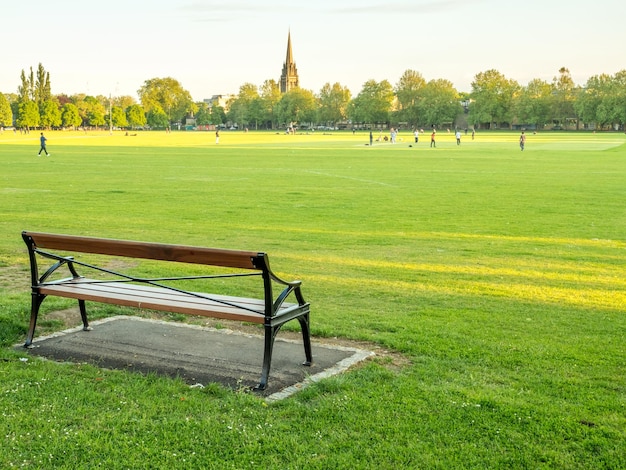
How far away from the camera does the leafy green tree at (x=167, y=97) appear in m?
188

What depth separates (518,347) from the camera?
6.10m

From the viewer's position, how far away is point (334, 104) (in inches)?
7288

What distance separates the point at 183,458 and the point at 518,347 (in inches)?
132

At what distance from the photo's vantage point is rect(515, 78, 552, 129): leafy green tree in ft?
474

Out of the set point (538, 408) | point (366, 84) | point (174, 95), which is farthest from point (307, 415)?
point (174, 95)

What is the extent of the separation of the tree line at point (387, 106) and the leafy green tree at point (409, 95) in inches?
9.5

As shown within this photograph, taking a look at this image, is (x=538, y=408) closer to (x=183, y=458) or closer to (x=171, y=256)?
(x=183, y=458)

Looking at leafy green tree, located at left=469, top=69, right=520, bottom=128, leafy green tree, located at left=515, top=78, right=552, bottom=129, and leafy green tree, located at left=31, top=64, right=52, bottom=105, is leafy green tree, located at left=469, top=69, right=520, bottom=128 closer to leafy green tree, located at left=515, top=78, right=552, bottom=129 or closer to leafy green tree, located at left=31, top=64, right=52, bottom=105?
leafy green tree, located at left=515, top=78, right=552, bottom=129

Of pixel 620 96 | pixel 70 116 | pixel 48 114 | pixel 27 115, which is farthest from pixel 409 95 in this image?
pixel 27 115

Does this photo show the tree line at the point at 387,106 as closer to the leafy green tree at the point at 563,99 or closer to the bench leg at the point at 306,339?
the leafy green tree at the point at 563,99

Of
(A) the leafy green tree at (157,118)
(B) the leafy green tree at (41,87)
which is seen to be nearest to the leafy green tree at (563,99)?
(A) the leafy green tree at (157,118)

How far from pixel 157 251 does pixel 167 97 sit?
191708 mm

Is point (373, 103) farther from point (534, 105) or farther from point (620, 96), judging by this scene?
point (620, 96)

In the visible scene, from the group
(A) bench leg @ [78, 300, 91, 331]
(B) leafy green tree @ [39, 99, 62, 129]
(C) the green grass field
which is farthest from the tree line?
(A) bench leg @ [78, 300, 91, 331]
